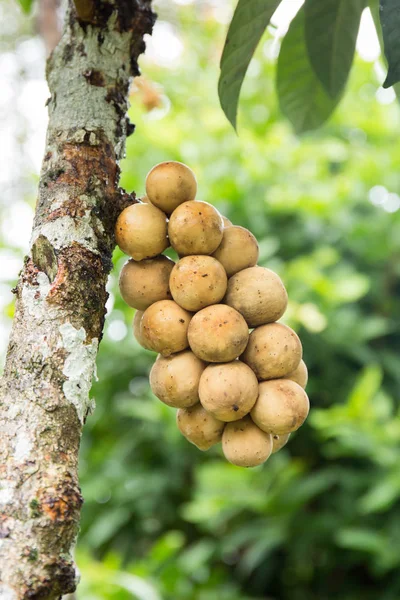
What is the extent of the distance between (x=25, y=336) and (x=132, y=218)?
0.89 feet

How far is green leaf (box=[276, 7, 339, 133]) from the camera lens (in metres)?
1.56

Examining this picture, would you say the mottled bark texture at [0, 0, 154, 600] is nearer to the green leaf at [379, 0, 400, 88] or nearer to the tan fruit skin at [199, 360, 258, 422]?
the tan fruit skin at [199, 360, 258, 422]

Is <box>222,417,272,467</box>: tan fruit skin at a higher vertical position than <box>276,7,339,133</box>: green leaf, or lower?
lower

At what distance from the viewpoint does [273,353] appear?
3.38 ft

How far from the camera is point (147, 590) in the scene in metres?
2.40

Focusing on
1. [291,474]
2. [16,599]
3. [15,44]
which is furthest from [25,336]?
[15,44]

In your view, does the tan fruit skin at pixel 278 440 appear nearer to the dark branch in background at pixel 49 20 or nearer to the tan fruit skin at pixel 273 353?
the tan fruit skin at pixel 273 353

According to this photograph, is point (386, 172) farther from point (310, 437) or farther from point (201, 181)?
point (310, 437)

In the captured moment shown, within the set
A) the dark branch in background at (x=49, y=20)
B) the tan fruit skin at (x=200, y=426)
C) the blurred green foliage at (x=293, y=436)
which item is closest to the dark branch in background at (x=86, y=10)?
the tan fruit skin at (x=200, y=426)

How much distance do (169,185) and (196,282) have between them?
178 mm

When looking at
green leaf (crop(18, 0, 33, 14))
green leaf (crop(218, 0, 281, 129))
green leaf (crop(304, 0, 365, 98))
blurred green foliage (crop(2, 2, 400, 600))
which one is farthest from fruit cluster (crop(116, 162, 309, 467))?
blurred green foliage (crop(2, 2, 400, 600))

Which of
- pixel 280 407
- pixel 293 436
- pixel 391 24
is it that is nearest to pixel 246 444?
pixel 280 407

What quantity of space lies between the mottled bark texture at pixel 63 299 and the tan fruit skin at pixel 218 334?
6.4 inches

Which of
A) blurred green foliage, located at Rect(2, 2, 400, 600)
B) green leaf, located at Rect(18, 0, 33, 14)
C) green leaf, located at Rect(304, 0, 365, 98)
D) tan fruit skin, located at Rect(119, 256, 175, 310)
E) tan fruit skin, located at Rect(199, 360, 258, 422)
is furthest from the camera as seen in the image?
blurred green foliage, located at Rect(2, 2, 400, 600)
